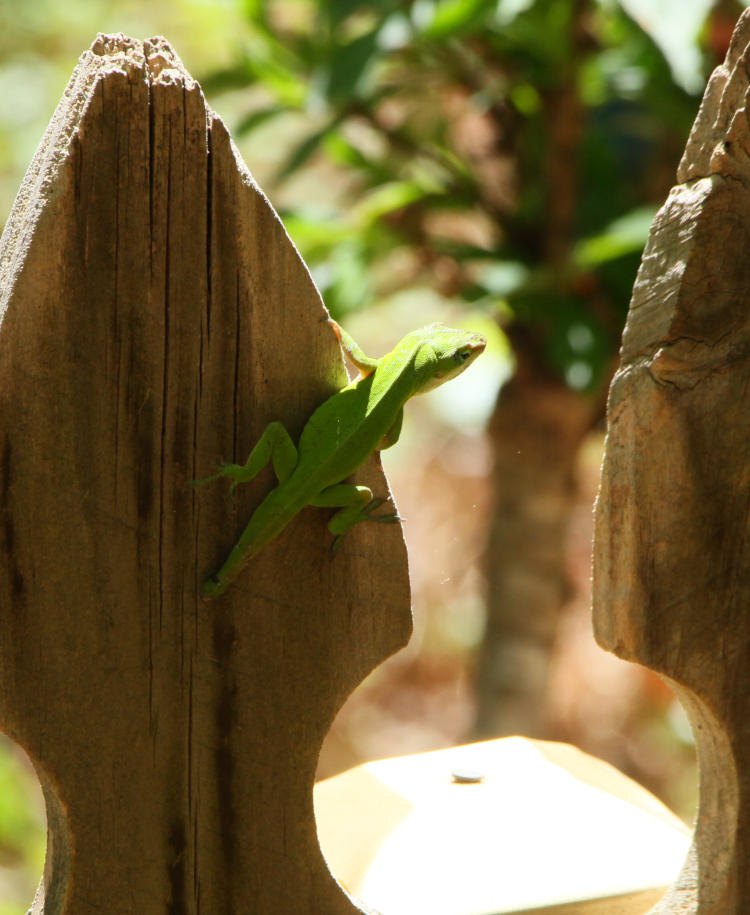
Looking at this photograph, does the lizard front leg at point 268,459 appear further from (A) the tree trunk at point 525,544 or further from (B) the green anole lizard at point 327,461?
(A) the tree trunk at point 525,544

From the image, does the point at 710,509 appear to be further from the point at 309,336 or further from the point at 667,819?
the point at 667,819

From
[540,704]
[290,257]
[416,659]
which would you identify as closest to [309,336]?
[290,257]

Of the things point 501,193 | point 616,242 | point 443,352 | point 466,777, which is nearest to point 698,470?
point 443,352

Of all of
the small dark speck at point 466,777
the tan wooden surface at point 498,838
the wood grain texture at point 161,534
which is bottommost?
the tan wooden surface at point 498,838

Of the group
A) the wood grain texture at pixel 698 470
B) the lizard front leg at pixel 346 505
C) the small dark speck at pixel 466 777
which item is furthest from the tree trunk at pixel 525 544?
the lizard front leg at pixel 346 505

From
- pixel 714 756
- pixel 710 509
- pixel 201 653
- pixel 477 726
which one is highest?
pixel 710 509

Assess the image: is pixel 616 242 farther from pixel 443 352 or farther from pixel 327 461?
pixel 327 461

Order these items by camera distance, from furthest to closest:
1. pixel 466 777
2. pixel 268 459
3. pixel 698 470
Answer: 1. pixel 466 777
2. pixel 698 470
3. pixel 268 459
